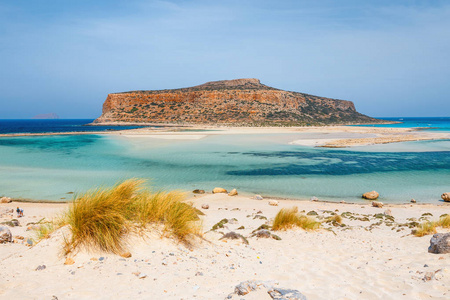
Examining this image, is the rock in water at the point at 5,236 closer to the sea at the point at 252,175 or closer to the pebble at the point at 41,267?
the pebble at the point at 41,267

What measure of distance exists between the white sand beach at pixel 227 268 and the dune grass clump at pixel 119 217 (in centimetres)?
18

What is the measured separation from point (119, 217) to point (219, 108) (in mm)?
87923

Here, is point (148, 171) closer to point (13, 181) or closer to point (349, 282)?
point (13, 181)

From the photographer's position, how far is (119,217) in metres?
4.82

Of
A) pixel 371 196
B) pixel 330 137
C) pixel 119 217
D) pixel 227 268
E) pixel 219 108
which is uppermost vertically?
pixel 219 108

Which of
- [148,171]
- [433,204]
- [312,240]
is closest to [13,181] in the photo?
[148,171]

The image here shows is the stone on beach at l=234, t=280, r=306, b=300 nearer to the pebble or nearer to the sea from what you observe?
the pebble

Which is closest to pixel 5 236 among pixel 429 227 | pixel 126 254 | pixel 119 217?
pixel 119 217

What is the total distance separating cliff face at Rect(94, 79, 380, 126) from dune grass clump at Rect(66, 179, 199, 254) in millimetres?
76679

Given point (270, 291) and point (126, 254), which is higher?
point (126, 254)

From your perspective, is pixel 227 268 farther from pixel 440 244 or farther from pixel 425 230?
pixel 425 230

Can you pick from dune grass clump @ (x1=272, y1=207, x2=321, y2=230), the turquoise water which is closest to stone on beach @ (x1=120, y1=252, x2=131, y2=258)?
dune grass clump @ (x1=272, y1=207, x2=321, y2=230)

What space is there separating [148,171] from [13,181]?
679 cm

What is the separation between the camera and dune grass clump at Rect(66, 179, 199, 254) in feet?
14.9
